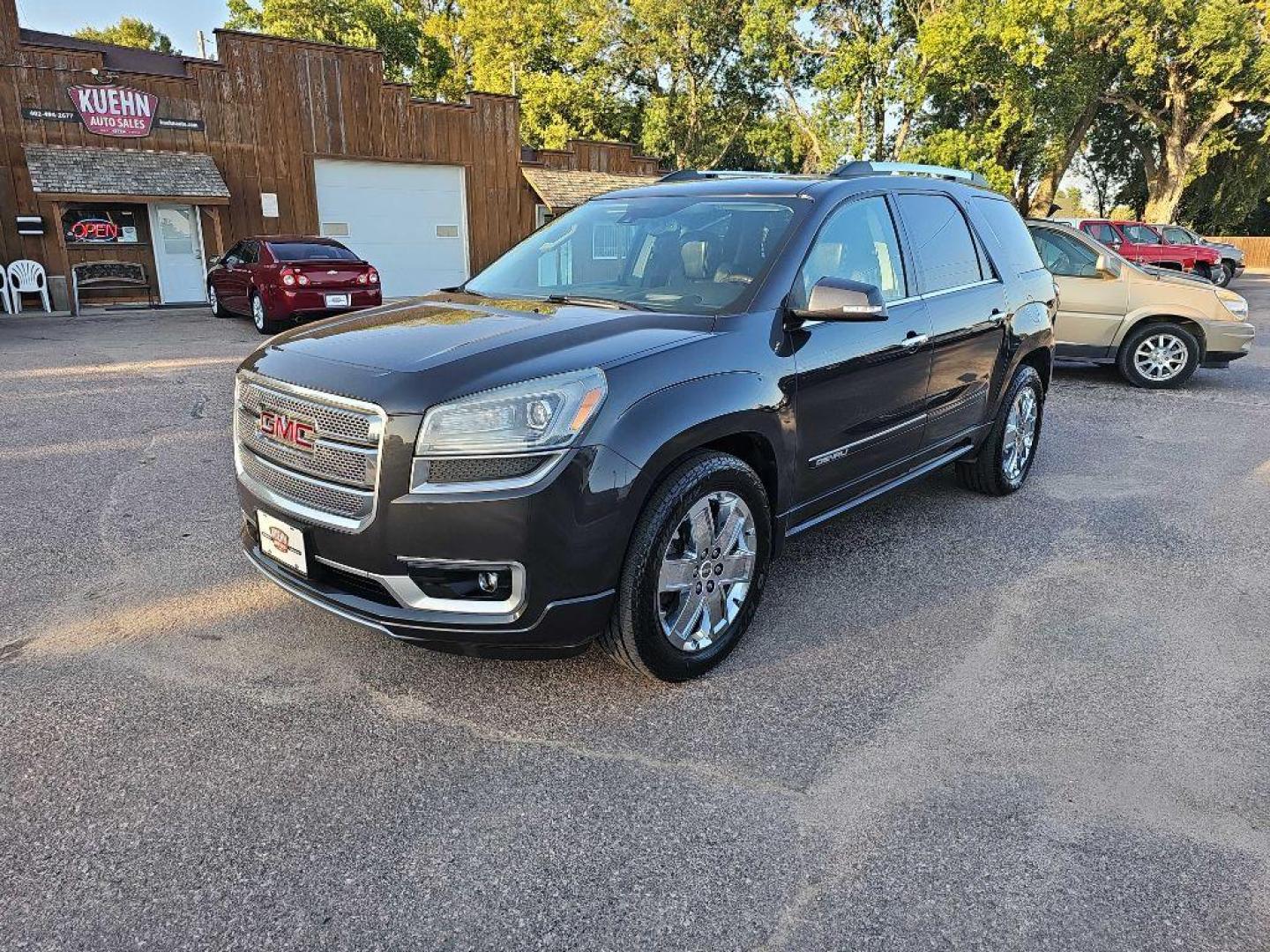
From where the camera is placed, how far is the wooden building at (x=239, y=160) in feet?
57.1

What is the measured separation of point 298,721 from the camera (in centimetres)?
295

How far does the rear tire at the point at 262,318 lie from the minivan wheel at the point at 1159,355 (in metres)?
12.0

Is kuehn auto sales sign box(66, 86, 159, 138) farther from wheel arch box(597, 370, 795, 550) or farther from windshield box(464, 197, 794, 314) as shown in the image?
wheel arch box(597, 370, 795, 550)

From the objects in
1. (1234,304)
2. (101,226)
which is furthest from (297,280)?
(1234,304)

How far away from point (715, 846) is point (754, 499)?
1.35m

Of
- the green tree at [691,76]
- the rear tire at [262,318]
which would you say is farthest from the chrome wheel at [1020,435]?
the green tree at [691,76]

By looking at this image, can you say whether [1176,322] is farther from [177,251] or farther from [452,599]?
[177,251]

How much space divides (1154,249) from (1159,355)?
15519mm

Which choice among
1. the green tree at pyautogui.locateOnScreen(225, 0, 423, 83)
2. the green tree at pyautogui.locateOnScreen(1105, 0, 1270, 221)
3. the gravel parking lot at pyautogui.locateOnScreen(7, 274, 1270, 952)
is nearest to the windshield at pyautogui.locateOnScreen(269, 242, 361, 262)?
the gravel parking lot at pyautogui.locateOnScreen(7, 274, 1270, 952)

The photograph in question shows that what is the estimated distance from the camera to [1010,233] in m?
5.52

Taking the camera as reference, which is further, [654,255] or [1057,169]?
[1057,169]

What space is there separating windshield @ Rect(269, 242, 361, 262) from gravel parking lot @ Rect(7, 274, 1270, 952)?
9.54 m

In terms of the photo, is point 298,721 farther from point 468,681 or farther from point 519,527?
point 519,527

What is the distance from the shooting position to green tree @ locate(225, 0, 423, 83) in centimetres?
3622
